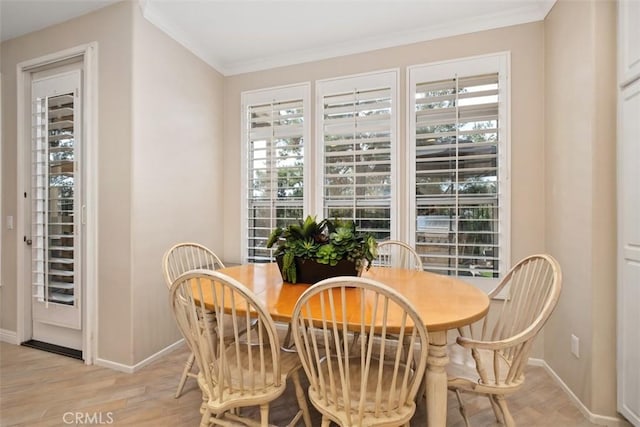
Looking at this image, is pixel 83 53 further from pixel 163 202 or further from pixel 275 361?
pixel 275 361

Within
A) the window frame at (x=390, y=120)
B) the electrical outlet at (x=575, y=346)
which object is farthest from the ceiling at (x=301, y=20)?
the electrical outlet at (x=575, y=346)

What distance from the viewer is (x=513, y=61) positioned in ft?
8.07

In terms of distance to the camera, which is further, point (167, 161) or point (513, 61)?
point (167, 161)

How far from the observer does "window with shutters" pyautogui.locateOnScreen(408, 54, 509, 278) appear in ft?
8.16

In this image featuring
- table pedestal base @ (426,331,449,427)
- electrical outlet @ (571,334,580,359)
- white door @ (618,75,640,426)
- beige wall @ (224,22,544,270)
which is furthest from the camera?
beige wall @ (224,22,544,270)

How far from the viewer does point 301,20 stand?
257 cm

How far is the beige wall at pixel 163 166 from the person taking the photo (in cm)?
236

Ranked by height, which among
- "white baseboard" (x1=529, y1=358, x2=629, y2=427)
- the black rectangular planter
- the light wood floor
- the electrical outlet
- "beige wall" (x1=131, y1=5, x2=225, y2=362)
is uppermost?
"beige wall" (x1=131, y1=5, x2=225, y2=362)

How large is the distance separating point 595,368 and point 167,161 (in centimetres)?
324

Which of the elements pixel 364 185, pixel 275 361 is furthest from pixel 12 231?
pixel 364 185

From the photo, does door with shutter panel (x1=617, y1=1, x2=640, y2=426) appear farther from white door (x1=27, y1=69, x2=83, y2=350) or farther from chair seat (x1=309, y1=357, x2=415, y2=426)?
white door (x1=27, y1=69, x2=83, y2=350)

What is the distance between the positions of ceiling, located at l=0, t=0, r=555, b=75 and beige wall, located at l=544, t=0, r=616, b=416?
1.86ft

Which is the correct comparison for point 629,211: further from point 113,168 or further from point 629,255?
point 113,168

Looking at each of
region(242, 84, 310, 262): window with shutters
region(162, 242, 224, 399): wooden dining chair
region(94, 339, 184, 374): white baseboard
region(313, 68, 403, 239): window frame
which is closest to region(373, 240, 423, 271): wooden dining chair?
region(313, 68, 403, 239): window frame
